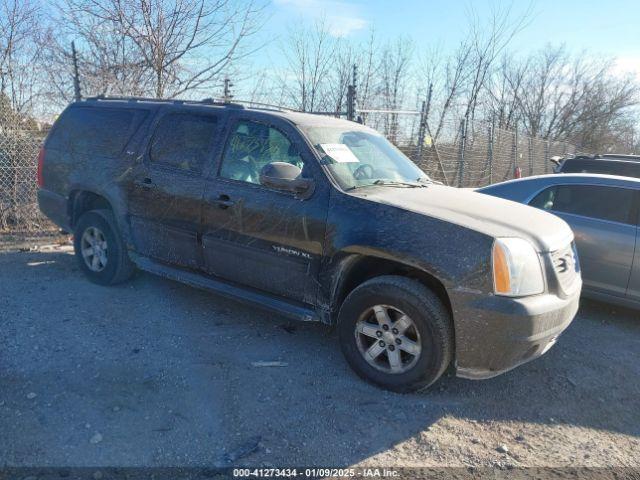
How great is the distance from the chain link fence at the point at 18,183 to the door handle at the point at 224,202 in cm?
490

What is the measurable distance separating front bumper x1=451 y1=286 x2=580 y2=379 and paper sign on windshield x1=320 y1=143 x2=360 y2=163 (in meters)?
1.45

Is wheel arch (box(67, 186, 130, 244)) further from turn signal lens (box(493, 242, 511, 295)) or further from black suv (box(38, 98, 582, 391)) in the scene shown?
turn signal lens (box(493, 242, 511, 295))

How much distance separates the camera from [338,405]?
3.46 metres

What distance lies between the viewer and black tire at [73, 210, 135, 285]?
525 centimetres

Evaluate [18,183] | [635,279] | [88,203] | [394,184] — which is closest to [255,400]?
[394,184]

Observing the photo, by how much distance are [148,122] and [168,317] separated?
1892 mm

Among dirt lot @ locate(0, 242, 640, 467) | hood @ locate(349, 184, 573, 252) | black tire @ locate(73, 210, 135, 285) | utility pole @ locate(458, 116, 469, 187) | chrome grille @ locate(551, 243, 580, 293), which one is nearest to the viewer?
dirt lot @ locate(0, 242, 640, 467)

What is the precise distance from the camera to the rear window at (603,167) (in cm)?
751

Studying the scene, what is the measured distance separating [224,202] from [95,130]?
82.4 inches

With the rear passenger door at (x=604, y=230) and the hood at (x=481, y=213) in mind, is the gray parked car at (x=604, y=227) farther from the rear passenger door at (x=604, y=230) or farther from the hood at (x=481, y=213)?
the hood at (x=481, y=213)

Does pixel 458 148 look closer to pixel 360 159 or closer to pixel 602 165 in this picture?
pixel 602 165

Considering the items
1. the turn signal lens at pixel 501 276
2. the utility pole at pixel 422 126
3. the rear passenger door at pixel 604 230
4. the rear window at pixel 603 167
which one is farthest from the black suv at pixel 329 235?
the utility pole at pixel 422 126

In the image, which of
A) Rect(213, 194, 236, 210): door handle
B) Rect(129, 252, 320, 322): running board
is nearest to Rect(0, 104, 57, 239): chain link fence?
Rect(129, 252, 320, 322): running board

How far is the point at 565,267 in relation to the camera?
3756 millimetres
